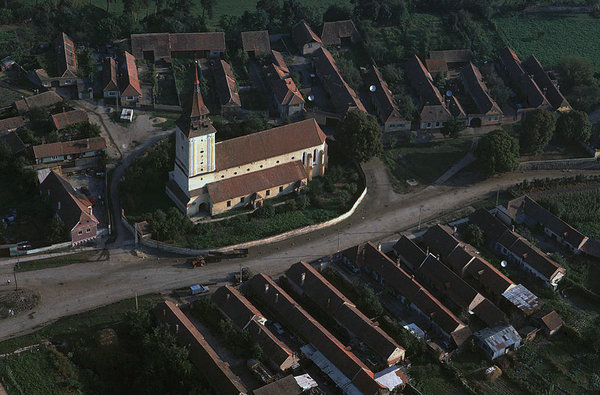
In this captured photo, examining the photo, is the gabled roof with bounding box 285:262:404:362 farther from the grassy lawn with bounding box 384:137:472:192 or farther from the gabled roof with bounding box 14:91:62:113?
the gabled roof with bounding box 14:91:62:113

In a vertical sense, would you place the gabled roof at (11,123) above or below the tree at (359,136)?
below

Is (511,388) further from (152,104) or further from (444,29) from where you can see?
(444,29)

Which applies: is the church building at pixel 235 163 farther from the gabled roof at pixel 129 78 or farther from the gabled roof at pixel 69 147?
the gabled roof at pixel 129 78

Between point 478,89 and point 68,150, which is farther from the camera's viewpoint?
point 478,89

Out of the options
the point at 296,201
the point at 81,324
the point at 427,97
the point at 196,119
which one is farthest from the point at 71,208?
the point at 427,97

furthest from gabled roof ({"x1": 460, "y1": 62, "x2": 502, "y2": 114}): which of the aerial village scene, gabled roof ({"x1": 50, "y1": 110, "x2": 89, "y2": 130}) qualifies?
gabled roof ({"x1": 50, "y1": 110, "x2": 89, "y2": 130})

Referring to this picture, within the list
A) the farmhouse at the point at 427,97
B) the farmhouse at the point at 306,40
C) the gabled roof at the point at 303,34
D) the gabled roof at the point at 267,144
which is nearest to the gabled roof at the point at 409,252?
the gabled roof at the point at 267,144

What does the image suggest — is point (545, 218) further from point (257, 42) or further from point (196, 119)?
point (257, 42)
